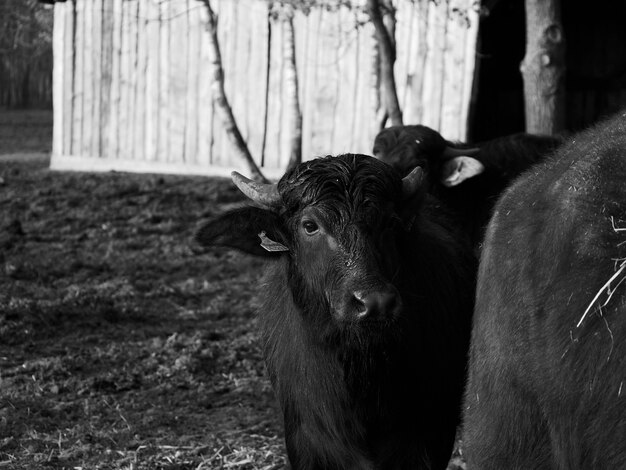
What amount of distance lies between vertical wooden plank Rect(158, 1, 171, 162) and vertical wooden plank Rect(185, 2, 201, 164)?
1.30 feet

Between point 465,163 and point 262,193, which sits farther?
point 465,163

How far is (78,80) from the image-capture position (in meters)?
17.0

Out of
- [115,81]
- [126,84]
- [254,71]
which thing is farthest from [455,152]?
[115,81]

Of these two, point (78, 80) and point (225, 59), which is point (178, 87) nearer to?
point (225, 59)

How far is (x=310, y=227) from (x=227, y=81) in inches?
430

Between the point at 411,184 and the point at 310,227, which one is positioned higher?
the point at 411,184

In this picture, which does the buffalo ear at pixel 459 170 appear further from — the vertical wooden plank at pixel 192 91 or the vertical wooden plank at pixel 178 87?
the vertical wooden plank at pixel 178 87

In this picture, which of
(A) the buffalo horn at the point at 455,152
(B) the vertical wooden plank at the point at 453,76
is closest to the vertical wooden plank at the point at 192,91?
(B) the vertical wooden plank at the point at 453,76

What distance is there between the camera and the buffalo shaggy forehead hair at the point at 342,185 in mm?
4852

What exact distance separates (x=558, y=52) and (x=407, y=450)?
459cm

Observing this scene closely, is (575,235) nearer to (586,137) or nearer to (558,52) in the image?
(586,137)

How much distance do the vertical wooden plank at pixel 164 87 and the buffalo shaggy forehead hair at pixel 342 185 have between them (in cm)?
1117

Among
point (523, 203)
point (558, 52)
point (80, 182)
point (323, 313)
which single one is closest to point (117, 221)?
point (80, 182)

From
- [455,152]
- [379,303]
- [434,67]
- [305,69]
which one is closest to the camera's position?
[379,303]
